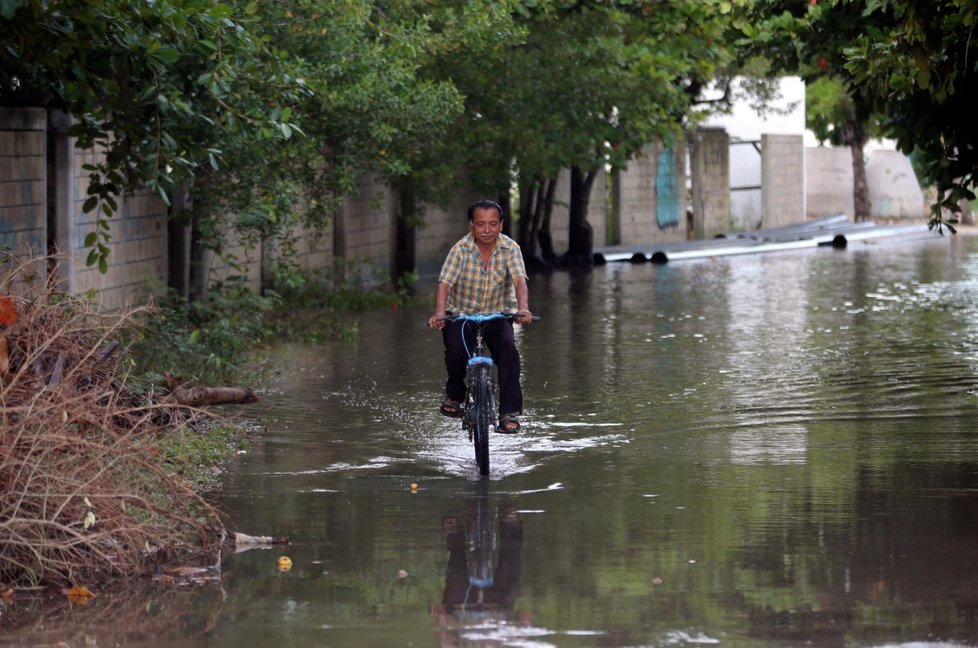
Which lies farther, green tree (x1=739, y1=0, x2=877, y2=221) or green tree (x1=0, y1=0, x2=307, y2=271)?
green tree (x1=739, y1=0, x2=877, y2=221)

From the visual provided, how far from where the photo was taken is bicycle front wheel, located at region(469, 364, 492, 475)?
9.77 m

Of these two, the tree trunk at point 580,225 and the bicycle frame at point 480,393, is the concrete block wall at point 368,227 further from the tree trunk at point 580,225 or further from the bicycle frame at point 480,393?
the bicycle frame at point 480,393

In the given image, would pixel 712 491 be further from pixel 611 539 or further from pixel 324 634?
pixel 324 634

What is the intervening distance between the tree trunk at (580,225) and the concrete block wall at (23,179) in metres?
18.4

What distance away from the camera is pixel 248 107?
43.3 feet

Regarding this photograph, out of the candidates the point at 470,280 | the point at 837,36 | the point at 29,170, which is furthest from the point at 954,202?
the point at 29,170

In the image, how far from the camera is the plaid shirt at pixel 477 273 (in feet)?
34.2

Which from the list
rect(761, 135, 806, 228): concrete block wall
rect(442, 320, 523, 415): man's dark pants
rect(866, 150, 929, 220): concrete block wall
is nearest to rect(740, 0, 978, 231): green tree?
rect(442, 320, 523, 415): man's dark pants

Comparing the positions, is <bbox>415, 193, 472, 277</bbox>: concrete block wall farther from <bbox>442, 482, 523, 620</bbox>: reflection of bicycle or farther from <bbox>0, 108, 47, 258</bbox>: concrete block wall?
<bbox>442, 482, 523, 620</bbox>: reflection of bicycle

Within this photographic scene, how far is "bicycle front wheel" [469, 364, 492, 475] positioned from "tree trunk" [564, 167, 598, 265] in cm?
2179

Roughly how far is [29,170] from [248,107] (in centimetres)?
227

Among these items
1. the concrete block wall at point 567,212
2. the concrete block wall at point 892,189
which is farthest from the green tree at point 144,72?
the concrete block wall at point 892,189

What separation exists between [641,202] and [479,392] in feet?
93.9

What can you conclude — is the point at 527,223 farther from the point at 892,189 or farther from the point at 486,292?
the point at 486,292
